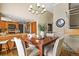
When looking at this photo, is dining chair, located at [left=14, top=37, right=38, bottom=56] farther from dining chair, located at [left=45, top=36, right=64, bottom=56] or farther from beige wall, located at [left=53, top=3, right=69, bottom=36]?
beige wall, located at [left=53, top=3, right=69, bottom=36]

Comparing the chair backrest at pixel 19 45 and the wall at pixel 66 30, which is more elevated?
the wall at pixel 66 30

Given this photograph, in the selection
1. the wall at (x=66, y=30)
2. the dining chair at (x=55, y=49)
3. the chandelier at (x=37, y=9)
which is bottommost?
the dining chair at (x=55, y=49)

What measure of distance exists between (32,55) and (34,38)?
0.21 m

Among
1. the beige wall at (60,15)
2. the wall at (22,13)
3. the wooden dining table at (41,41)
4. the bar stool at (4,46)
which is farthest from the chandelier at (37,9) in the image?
the bar stool at (4,46)

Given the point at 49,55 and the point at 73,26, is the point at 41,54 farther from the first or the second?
the point at 73,26

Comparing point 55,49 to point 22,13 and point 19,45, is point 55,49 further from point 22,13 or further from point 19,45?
point 22,13

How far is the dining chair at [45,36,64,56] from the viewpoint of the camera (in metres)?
1.53

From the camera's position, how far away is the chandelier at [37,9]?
1.52m

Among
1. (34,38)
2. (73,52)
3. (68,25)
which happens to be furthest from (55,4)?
(73,52)

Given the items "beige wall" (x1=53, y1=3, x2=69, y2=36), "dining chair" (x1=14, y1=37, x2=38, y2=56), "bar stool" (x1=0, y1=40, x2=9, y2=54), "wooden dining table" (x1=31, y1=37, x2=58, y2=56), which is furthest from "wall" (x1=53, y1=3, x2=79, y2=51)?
"bar stool" (x1=0, y1=40, x2=9, y2=54)

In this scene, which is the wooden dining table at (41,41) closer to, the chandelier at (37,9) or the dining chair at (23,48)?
the dining chair at (23,48)

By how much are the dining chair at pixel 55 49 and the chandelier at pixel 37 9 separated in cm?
39

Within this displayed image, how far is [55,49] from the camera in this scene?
154 centimetres

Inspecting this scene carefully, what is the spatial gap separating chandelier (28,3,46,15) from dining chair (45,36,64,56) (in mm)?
394
